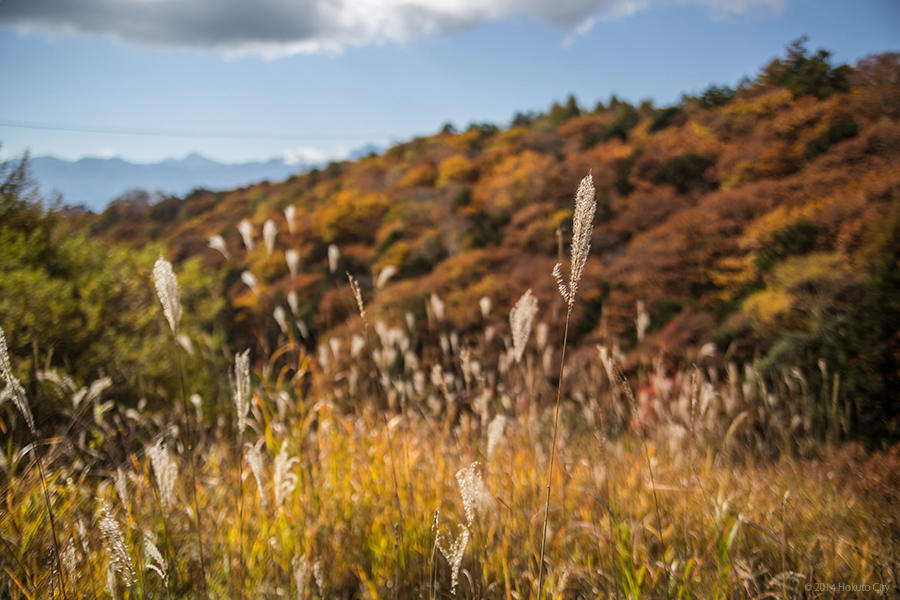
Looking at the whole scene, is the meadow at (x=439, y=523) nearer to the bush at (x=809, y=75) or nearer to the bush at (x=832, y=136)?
the bush at (x=832, y=136)

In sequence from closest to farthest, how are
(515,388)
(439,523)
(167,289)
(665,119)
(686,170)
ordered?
(167,289), (439,523), (515,388), (686,170), (665,119)

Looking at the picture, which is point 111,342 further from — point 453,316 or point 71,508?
point 453,316

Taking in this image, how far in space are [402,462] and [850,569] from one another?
199cm

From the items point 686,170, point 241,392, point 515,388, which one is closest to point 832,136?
point 686,170

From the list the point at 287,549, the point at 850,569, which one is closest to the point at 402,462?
the point at 287,549

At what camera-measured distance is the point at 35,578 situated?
1532 millimetres

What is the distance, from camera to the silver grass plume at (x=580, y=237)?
1.07 metres

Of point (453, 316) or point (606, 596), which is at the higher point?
point (606, 596)

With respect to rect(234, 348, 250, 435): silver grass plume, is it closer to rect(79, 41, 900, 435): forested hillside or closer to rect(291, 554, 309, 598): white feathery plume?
rect(291, 554, 309, 598): white feathery plume

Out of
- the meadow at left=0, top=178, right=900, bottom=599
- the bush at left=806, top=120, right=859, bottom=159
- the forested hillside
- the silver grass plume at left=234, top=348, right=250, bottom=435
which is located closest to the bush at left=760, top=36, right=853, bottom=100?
the forested hillside

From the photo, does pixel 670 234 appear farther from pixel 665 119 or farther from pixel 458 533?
pixel 458 533

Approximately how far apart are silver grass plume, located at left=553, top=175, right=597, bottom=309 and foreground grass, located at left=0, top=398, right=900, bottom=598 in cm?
A: 61

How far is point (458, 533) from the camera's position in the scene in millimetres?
Answer: 2076

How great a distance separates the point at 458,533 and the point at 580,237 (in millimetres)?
1531
